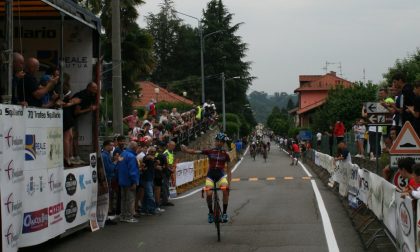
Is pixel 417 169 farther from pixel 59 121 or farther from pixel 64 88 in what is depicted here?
pixel 64 88

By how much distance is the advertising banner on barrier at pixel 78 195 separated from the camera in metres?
11.9

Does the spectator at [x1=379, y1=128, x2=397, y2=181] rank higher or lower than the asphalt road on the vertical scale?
higher

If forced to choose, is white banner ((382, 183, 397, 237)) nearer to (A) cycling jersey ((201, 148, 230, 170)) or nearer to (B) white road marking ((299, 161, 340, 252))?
(B) white road marking ((299, 161, 340, 252))

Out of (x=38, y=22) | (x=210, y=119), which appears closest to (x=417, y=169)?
(x=38, y=22)

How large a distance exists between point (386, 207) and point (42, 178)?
5280mm

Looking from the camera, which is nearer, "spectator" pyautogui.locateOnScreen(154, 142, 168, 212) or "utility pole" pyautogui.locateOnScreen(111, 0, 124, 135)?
"utility pole" pyautogui.locateOnScreen(111, 0, 124, 135)

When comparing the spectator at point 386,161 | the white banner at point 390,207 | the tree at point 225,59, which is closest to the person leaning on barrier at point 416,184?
the white banner at point 390,207

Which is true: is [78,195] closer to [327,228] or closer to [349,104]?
[327,228]

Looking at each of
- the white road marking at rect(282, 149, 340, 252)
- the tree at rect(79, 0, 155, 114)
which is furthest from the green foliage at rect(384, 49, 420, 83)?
the white road marking at rect(282, 149, 340, 252)

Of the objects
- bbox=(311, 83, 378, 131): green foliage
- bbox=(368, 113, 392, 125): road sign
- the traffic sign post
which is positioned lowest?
the traffic sign post

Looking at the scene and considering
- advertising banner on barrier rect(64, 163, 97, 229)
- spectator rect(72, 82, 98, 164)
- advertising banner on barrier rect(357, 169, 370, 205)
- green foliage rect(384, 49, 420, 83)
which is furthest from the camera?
green foliage rect(384, 49, 420, 83)

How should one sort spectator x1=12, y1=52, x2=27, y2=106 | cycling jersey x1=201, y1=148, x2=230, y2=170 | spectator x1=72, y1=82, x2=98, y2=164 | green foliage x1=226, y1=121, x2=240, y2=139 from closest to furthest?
spectator x1=12, y1=52, x2=27, y2=106 → cycling jersey x1=201, y1=148, x2=230, y2=170 → spectator x1=72, y1=82, x2=98, y2=164 → green foliage x1=226, y1=121, x2=240, y2=139

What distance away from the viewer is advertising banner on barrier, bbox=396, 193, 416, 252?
7662 mm

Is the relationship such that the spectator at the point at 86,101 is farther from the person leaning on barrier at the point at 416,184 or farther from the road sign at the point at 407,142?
the person leaning on barrier at the point at 416,184
